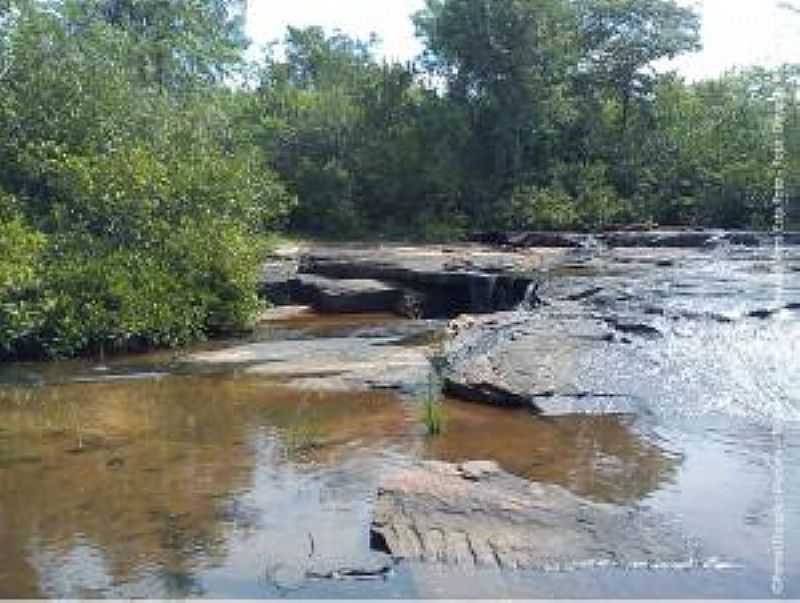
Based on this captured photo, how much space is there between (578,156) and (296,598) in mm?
32954

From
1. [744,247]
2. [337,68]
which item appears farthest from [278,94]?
[744,247]

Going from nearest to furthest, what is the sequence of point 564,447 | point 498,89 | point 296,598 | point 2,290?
point 296,598 → point 564,447 → point 2,290 → point 498,89

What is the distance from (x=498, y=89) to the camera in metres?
35.6

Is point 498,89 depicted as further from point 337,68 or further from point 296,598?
point 296,598

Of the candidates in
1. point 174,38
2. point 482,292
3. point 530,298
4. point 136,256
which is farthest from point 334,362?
point 174,38

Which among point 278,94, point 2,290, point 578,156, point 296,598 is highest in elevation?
point 278,94

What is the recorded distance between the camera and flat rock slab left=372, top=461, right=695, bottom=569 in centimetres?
671

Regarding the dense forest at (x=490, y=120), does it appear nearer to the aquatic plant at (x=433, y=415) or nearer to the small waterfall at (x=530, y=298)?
the small waterfall at (x=530, y=298)

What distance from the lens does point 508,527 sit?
709cm

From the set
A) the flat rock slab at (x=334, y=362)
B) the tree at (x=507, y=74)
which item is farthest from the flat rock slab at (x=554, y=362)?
the tree at (x=507, y=74)

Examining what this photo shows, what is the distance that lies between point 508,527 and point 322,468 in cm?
253

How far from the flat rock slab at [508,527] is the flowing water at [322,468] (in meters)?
0.17

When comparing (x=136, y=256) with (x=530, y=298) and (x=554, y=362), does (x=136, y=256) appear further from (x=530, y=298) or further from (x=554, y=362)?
(x=554, y=362)

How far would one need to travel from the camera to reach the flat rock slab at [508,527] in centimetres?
671
